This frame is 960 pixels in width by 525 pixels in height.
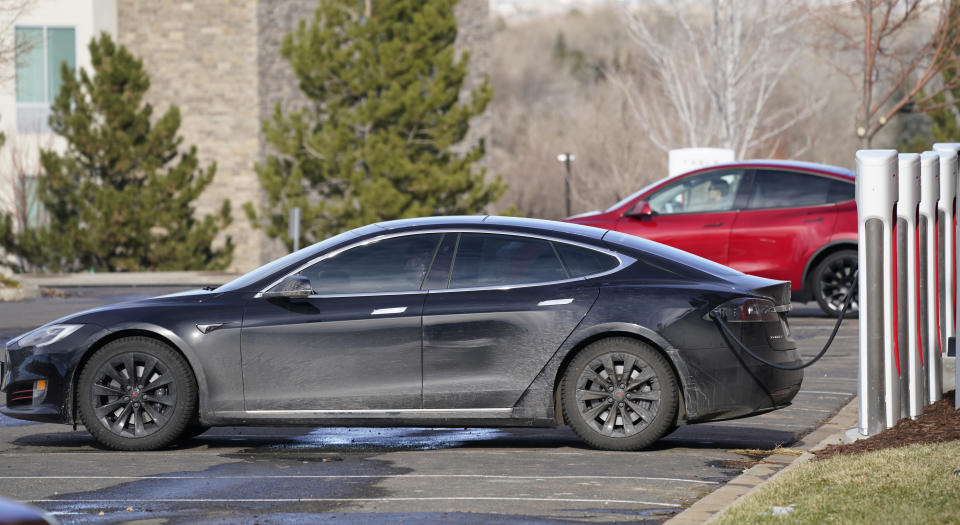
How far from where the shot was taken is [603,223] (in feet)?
55.1

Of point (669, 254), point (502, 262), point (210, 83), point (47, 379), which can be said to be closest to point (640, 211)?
point (669, 254)

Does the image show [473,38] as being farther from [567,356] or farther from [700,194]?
[567,356]

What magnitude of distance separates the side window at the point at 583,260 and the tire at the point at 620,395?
49cm

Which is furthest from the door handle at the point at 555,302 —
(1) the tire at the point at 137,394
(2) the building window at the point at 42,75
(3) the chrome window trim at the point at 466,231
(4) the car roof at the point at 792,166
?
(2) the building window at the point at 42,75

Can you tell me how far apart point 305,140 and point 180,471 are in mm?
28024

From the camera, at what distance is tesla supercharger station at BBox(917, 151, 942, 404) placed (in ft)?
30.7

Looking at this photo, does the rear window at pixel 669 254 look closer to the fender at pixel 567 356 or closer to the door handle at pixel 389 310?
the fender at pixel 567 356

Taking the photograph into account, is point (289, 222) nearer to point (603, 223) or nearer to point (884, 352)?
point (603, 223)

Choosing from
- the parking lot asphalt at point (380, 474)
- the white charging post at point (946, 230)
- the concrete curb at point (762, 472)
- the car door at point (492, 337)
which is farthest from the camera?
the white charging post at point (946, 230)

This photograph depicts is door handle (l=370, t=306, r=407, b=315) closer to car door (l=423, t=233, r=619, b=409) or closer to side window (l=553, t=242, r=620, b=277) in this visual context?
car door (l=423, t=233, r=619, b=409)

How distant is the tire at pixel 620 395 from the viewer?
8492 millimetres

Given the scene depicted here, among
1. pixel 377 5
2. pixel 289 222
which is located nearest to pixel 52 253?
pixel 289 222

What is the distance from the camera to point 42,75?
38.1m

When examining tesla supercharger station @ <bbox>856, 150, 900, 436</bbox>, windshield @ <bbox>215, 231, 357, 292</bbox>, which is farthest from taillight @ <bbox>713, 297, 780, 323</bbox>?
windshield @ <bbox>215, 231, 357, 292</bbox>
